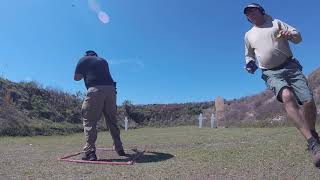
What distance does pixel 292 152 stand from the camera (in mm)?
7809

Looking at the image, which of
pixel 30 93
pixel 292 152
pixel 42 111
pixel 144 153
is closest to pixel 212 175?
pixel 292 152

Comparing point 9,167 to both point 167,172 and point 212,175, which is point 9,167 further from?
point 212,175

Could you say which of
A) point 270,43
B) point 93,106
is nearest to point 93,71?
point 93,106

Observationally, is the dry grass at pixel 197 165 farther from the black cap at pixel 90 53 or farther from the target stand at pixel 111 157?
the black cap at pixel 90 53

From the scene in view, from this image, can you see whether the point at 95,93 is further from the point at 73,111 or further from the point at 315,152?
the point at 73,111

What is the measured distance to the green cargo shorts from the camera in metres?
6.30

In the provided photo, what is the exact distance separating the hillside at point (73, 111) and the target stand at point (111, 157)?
895 cm

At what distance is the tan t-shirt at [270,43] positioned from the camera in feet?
21.6

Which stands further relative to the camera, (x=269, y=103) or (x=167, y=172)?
(x=269, y=103)

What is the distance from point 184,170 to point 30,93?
72.6 ft

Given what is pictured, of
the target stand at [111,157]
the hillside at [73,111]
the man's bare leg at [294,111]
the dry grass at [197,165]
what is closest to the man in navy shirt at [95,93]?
the target stand at [111,157]

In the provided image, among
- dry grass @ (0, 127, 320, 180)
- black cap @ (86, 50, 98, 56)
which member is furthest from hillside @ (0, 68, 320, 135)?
dry grass @ (0, 127, 320, 180)

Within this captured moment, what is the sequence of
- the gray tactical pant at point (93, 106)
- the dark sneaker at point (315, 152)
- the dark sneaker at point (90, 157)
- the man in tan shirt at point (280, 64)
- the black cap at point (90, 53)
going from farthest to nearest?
1. the black cap at point (90, 53)
2. the gray tactical pant at point (93, 106)
3. the dark sneaker at point (90, 157)
4. the man in tan shirt at point (280, 64)
5. the dark sneaker at point (315, 152)

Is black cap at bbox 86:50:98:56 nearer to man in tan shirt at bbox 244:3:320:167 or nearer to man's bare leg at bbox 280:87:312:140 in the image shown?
man in tan shirt at bbox 244:3:320:167
